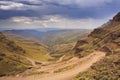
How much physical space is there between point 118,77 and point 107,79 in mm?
7360

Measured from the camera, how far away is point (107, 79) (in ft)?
644

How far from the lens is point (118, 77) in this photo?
19538 cm
